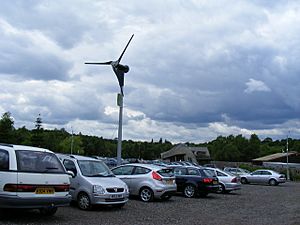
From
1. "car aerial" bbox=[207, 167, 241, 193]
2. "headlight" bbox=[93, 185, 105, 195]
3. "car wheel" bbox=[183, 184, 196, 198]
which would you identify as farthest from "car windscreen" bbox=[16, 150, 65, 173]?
"car aerial" bbox=[207, 167, 241, 193]

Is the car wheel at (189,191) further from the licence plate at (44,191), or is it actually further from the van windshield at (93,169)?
the licence plate at (44,191)

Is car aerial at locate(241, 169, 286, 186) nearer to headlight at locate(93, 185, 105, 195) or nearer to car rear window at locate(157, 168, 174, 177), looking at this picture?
car rear window at locate(157, 168, 174, 177)

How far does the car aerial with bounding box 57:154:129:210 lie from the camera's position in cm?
1305

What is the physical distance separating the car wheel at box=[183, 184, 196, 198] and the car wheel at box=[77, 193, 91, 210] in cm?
752

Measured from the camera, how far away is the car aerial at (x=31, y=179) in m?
9.80

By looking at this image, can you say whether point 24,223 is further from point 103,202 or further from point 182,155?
point 182,155

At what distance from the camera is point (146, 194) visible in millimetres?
16562

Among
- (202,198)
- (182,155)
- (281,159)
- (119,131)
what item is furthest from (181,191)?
(182,155)

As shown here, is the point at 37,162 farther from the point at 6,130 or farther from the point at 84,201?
the point at 6,130

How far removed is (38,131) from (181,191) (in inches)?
3212

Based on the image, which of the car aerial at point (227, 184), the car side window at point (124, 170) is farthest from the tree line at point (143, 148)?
the car side window at point (124, 170)

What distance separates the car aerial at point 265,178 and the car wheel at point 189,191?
→ 19668 mm

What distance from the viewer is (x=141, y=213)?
1349 cm

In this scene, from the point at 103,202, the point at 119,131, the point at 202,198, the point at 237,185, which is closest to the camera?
the point at 103,202
